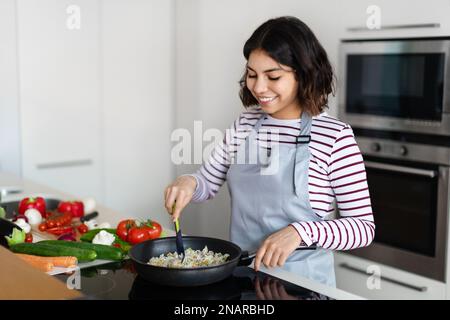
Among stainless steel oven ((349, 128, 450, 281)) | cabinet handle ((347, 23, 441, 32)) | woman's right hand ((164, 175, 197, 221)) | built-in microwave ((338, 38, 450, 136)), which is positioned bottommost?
stainless steel oven ((349, 128, 450, 281))

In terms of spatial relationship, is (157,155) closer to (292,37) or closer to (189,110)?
(189,110)

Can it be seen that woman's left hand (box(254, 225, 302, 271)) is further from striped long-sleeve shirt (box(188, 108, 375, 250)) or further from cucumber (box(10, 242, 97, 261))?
cucumber (box(10, 242, 97, 261))

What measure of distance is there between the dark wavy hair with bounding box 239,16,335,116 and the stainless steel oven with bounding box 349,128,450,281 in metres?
0.92

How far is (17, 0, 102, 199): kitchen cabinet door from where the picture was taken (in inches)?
115

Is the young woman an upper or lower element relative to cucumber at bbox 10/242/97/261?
upper

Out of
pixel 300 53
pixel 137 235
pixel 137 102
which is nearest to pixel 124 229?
pixel 137 235

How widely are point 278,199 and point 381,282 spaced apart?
1.13 m

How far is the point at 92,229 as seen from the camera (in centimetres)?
171

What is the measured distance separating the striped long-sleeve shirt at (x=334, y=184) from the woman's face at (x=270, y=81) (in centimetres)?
11

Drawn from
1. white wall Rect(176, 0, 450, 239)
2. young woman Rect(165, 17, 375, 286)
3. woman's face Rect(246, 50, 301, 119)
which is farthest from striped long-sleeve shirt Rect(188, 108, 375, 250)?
white wall Rect(176, 0, 450, 239)

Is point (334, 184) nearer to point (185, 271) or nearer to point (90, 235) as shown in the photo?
point (185, 271)

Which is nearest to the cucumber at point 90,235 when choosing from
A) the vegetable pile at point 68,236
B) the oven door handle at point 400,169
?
the vegetable pile at point 68,236

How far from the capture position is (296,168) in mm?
1499

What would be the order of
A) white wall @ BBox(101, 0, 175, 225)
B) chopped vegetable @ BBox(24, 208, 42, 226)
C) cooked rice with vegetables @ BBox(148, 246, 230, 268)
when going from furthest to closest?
white wall @ BBox(101, 0, 175, 225) → chopped vegetable @ BBox(24, 208, 42, 226) → cooked rice with vegetables @ BBox(148, 246, 230, 268)
